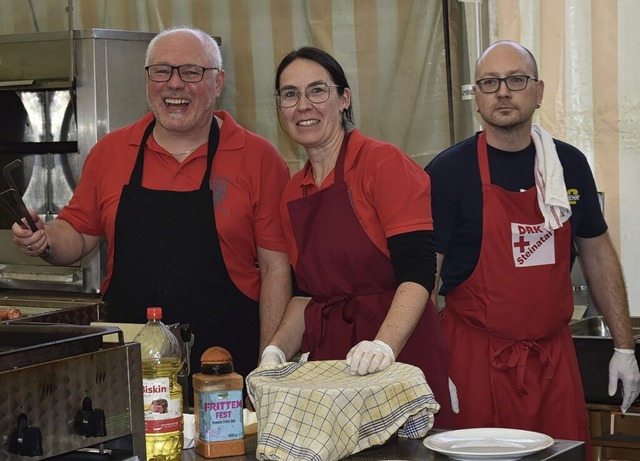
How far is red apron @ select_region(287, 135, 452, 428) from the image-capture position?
8.45ft

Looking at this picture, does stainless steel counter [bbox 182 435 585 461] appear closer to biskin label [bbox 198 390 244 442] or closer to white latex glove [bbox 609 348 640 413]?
biskin label [bbox 198 390 244 442]

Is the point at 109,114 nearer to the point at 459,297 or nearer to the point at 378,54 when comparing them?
the point at 378,54

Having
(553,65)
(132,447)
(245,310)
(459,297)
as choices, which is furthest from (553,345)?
(132,447)

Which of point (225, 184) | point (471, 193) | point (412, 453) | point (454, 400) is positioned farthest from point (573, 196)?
point (412, 453)

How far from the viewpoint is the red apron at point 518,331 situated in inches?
114

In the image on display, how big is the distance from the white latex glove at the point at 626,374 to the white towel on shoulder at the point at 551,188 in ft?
1.51

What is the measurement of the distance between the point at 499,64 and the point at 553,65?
69 centimetres

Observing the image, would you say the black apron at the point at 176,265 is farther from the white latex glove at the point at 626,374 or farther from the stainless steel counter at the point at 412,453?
the white latex glove at the point at 626,374

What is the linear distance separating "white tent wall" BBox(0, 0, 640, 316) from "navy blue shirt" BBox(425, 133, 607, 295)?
0.54 m

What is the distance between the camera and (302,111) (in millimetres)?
2584

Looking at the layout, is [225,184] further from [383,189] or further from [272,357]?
[272,357]

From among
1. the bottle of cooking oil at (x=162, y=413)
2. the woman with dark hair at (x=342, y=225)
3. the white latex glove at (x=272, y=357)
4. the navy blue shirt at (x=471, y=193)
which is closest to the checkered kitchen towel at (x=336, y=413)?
the bottle of cooking oil at (x=162, y=413)

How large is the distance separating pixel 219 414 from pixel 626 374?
4.94 feet

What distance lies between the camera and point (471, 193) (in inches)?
116
